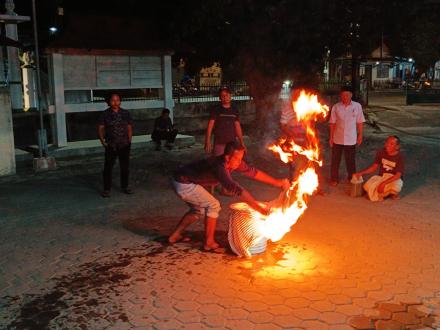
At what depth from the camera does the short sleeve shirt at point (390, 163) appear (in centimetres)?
851

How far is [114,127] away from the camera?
8789 millimetres

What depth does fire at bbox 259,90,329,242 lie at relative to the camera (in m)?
6.21

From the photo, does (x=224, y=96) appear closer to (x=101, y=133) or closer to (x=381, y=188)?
(x=101, y=133)

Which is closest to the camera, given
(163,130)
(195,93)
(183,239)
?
(183,239)

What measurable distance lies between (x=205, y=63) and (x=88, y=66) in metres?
5.11

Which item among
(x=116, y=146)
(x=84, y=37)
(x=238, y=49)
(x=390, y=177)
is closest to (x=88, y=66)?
(x=84, y=37)

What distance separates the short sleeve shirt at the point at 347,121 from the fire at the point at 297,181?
361mm

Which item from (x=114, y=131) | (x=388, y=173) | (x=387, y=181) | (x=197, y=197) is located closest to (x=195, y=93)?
(x=114, y=131)

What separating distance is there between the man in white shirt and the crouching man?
686 mm

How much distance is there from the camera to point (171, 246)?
654 cm

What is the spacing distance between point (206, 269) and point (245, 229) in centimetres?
63

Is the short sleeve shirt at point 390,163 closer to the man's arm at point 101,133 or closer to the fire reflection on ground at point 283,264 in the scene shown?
the fire reflection on ground at point 283,264

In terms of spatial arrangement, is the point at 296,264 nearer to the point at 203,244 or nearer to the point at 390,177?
the point at 203,244

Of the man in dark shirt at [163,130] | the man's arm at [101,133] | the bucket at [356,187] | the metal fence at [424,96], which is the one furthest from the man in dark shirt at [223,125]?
the metal fence at [424,96]
